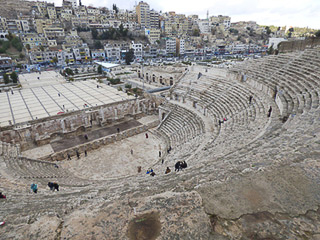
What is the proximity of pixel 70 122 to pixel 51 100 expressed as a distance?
9600 millimetres

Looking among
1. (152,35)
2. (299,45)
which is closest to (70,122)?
(299,45)

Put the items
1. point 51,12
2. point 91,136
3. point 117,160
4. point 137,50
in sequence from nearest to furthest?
point 117,160
point 91,136
point 137,50
point 51,12

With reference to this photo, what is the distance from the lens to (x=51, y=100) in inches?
1158

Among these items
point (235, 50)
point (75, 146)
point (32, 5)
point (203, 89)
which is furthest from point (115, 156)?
point (32, 5)

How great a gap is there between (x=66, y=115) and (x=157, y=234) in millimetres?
22662

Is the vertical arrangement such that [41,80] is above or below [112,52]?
below

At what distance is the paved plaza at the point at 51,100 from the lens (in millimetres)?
23875

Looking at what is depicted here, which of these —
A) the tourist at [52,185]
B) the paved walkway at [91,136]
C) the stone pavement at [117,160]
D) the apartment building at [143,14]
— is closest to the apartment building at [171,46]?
the apartment building at [143,14]

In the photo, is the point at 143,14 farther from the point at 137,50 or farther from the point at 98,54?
the point at 98,54

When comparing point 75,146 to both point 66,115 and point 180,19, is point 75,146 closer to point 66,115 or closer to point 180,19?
point 66,115

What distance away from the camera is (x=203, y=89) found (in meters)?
24.2

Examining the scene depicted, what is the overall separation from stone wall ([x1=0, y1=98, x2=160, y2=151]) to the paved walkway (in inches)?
44.2

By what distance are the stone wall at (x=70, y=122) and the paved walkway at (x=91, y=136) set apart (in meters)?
1.12

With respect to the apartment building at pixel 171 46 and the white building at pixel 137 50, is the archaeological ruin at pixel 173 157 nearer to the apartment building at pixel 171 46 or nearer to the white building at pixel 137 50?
the white building at pixel 137 50
